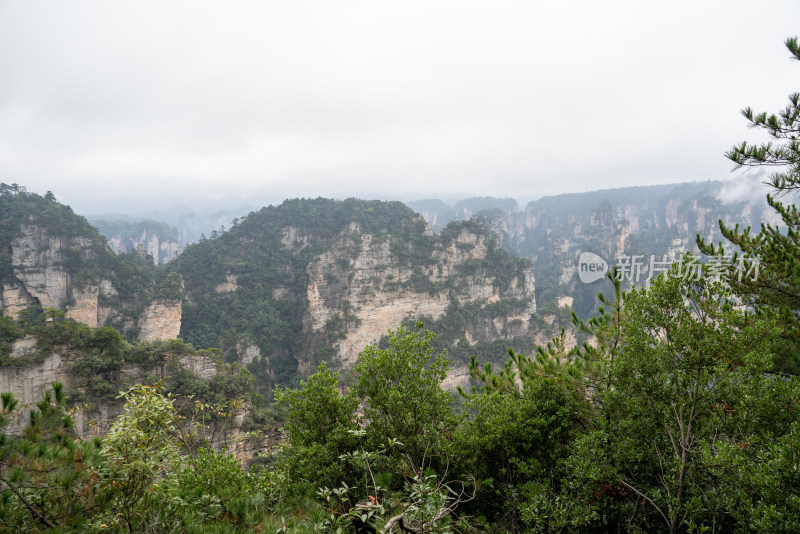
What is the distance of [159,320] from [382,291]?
16704 mm

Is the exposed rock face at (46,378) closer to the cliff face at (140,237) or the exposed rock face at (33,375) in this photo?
the exposed rock face at (33,375)

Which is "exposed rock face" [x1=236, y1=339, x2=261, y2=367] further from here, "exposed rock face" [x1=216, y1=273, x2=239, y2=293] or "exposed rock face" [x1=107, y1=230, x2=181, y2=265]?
"exposed rock face" [x1=107, y1=230, x2=181, y2=265]

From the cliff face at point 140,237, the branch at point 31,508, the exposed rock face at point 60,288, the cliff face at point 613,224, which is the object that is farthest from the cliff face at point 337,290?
the cliff face at point 140,237

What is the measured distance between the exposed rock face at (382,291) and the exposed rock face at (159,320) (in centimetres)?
1031

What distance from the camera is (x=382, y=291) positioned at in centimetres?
3388

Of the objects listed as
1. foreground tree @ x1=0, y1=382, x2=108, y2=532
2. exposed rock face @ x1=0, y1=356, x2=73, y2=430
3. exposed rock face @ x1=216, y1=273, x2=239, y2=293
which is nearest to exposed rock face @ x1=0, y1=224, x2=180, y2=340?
exposed rock face @ x1=216, y1=273, x2=239, y2=293

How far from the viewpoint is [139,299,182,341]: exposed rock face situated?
1078 inches

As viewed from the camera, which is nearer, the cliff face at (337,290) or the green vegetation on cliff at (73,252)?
the green vegetation on cliff at (73,252)

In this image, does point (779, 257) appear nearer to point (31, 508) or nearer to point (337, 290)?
point (31, 508)

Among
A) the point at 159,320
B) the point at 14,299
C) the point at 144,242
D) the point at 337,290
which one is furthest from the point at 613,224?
the point at 144,242

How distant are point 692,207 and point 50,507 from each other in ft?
286

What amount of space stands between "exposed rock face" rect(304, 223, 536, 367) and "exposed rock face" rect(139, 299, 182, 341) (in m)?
10.3

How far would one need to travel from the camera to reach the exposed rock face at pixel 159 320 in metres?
27.4

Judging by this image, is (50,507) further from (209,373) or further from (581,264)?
(581,264)
